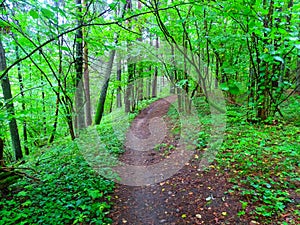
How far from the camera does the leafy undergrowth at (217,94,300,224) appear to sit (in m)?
2.89

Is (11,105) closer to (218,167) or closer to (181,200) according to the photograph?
(181,200)

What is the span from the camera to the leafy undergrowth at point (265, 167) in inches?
114

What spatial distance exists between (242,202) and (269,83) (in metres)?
3.86

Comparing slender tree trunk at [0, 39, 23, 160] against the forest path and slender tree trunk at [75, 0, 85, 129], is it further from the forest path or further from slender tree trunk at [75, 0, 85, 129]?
the forest path

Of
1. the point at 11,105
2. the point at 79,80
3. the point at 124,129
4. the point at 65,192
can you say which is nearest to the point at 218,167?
the point at 65,192

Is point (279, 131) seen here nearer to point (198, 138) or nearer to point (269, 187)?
point (198, 138)

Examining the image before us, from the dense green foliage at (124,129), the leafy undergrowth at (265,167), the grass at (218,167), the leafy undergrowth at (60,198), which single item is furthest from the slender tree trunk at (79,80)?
the leafy undergrowth at (265,167)

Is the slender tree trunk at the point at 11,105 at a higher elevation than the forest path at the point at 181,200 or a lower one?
higher

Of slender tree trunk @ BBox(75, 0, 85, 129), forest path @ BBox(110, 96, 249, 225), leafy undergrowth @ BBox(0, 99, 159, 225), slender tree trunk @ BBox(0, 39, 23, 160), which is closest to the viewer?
forest path @ BBox(110, 96, 249, 225)

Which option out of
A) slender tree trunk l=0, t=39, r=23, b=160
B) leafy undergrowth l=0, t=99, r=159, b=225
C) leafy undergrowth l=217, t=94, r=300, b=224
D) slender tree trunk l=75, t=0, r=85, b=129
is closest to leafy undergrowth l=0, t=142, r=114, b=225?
leafy undergrowth l=0, t=99, r=159, b=225

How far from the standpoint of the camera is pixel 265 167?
12.8 ft

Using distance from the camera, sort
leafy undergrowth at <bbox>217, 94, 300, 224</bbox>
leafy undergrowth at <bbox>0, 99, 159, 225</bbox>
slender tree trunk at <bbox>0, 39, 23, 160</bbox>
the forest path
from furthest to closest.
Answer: slender tree trunk at <bbox>0, 39, 23, 160</bbox> < leafy undergrowth at <bbox>0, 99, 159, 225</bbox> < the forest path < leafy undergrowth at <bbox>217, 94, 300, 224</bbox>

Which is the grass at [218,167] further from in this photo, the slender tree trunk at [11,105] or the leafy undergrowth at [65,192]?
the slender tree trunk at [11,105]

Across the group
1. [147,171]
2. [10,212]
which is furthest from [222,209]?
[10,212]
